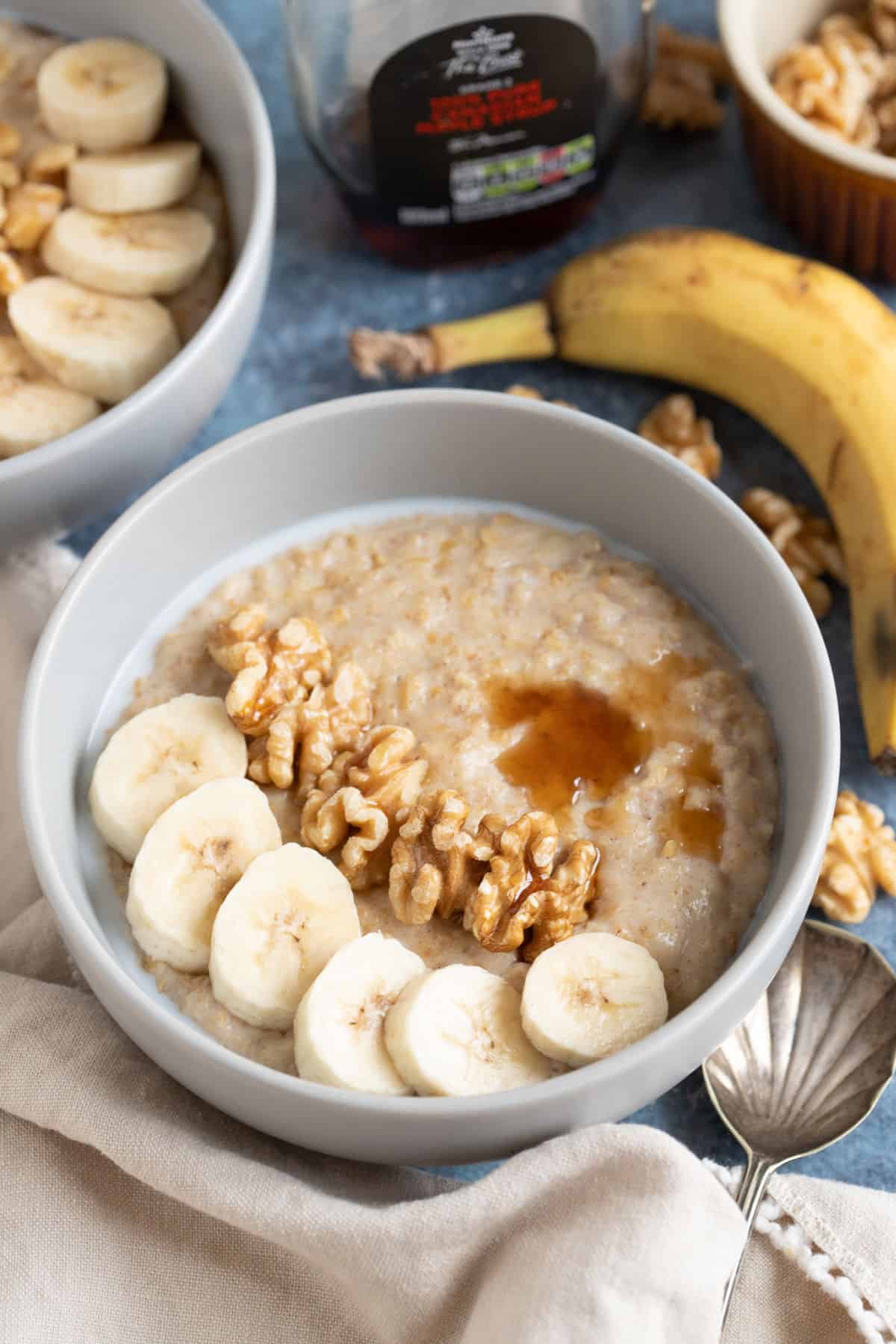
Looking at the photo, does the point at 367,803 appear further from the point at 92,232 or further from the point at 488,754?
the point at 92,232

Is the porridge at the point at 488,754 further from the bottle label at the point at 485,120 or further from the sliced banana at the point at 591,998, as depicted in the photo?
the bottle label at the point at 485,120

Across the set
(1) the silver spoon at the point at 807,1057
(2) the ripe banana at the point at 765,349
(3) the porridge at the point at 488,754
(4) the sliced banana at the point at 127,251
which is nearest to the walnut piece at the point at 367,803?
(3) the porridge at the point at 488,754

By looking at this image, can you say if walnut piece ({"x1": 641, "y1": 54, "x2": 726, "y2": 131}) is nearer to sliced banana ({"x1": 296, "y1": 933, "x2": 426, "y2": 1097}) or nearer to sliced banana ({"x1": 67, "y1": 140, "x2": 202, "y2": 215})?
sliced banana ({"x1": 67, "y1": 140, "x2": 202, "y2": 215})

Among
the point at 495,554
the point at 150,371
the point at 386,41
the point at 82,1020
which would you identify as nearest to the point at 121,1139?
the point at 82,1020

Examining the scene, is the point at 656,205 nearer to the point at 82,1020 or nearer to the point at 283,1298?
A: the point at 82,1020

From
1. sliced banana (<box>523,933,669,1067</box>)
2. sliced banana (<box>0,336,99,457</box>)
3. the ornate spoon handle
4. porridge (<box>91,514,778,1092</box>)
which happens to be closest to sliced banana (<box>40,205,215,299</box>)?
sliced banana (<box>0,336,99,457</box>)

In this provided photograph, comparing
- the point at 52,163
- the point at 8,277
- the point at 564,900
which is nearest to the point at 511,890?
the point at 564,900

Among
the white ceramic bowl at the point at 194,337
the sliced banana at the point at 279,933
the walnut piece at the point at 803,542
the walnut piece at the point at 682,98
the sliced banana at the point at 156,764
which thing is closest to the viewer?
the sliced banana at the point at 279,933
